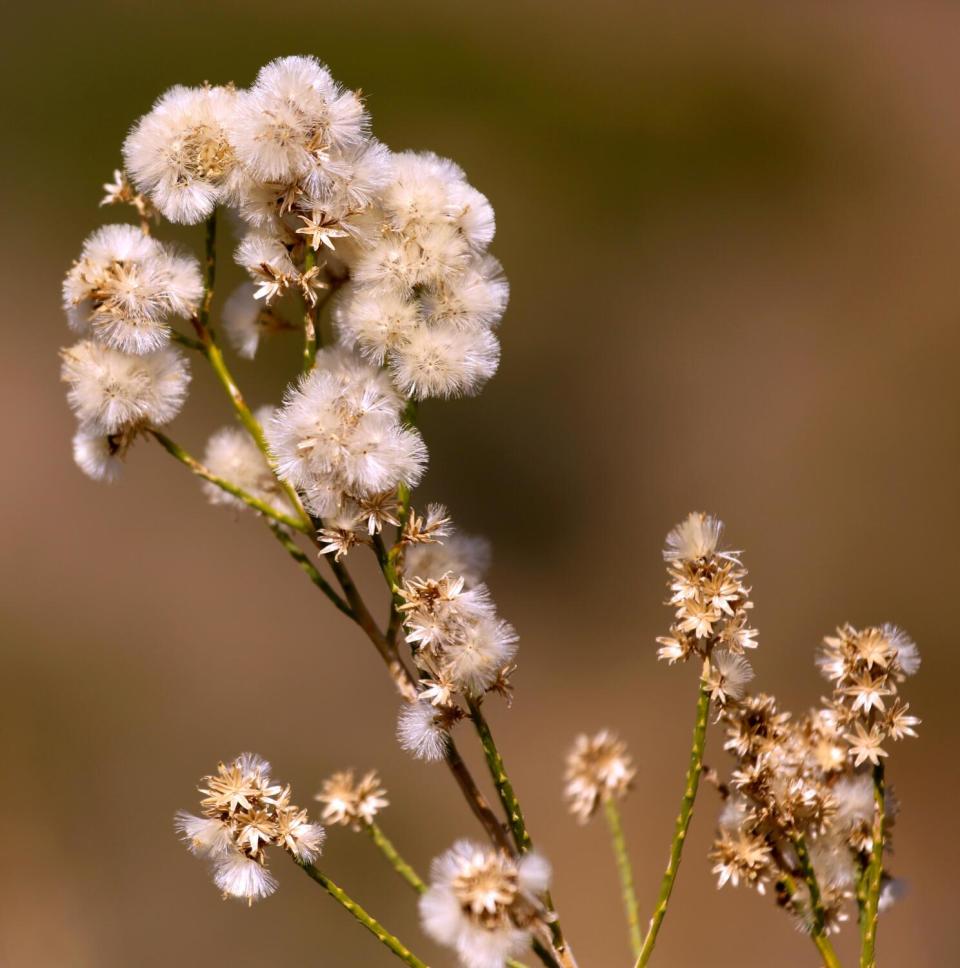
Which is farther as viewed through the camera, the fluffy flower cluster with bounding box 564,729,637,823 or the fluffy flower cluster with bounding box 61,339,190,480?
the fluffy flower cluster with bounding box 564,729,637,823

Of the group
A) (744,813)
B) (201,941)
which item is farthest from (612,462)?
(744,813)

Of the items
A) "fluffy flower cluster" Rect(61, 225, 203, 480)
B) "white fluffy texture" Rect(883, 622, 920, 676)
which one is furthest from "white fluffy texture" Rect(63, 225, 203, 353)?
"white fluffy texture" Rect(883, 622, 920, 676)

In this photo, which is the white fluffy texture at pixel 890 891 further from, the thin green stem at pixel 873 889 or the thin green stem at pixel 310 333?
the thin green stem at pixel 310 333

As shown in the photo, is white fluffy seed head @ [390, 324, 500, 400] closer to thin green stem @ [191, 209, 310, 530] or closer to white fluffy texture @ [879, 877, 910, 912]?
thin green stem @ [191, 209, 310, 530]

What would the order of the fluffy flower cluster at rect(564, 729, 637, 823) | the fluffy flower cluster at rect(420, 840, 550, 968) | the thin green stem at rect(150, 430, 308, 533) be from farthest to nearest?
the fluffy flower cluster at rect(564, 729, 637, 823)
the thin green stem at rect(150, 430, 308, 533)
the fluffy flower cluster at rect(420, 840, 550, 968)

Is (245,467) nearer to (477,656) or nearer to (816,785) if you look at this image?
(477,656)

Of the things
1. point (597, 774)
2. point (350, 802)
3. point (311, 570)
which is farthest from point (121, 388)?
point (597, 774)
